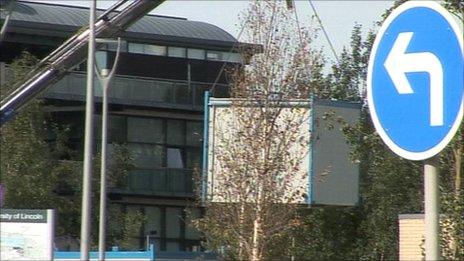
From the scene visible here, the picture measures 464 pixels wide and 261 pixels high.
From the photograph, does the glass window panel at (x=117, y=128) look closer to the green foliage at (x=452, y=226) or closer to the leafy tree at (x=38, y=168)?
the leafy tree at (x=38, y=168)

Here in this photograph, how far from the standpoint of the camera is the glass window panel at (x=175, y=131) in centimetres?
6056

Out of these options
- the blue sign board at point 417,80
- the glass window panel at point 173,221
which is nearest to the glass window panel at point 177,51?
the glass window panel at point 173,221

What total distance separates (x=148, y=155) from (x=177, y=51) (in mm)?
5458

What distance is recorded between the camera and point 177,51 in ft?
204

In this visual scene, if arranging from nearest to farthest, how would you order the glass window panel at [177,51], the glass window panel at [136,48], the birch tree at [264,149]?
1. the birch tree at [264,149]
2. the glass window panel at [136,48]
3. the glass window panel at [177,51]

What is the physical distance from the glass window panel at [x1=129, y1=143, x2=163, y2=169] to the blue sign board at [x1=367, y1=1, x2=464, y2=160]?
5462cm

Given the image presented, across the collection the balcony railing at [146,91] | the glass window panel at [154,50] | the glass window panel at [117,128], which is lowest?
the glass window panel at [117,128]

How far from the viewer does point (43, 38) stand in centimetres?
5741

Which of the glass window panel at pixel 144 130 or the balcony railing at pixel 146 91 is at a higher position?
the balcony railing at pixel 146 91

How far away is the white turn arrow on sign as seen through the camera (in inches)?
174

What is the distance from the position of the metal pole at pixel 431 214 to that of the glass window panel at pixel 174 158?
5632 centimetres

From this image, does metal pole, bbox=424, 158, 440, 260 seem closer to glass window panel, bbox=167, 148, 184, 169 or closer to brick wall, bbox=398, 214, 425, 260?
brick wall, bbox=398, 214, 425, 260

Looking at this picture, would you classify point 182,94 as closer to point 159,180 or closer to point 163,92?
point 163,92

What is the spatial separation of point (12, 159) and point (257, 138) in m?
10.4
